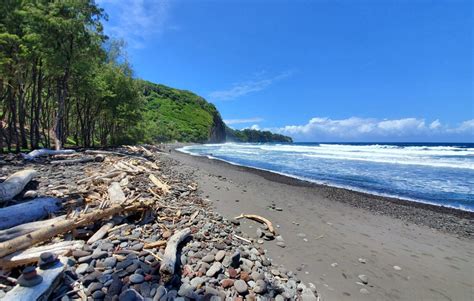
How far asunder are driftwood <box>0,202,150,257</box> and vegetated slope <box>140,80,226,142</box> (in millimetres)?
73821

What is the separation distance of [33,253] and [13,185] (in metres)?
3.43

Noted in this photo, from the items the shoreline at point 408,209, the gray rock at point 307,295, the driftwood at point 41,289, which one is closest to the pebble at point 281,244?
the gray rock at point 307,295

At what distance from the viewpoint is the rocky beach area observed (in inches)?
125

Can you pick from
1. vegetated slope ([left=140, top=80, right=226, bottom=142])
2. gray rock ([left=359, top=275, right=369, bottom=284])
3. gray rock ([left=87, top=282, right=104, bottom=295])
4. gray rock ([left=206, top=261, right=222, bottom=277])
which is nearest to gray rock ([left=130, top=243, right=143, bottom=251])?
gray rock ([left=87, top=282, right=104, bottom=295])

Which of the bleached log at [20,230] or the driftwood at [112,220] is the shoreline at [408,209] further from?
the bleached log at [20,230]

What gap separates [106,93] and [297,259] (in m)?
24.2

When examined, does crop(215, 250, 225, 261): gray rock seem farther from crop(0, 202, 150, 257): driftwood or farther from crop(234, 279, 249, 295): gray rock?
crop(0, 202, 150, 257): driftwood

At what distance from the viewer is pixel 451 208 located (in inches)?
428

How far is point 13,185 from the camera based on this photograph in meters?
5.87

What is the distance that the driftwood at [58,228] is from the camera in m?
3.46

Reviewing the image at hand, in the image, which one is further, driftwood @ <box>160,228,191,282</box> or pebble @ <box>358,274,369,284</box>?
pebble @ <box>358,274,369,284</box>

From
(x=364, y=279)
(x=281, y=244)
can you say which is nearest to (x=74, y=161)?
(x=281, y=244)

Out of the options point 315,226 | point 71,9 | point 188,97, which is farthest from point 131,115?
point 188,97

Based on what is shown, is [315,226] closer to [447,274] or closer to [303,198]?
[447,274]
